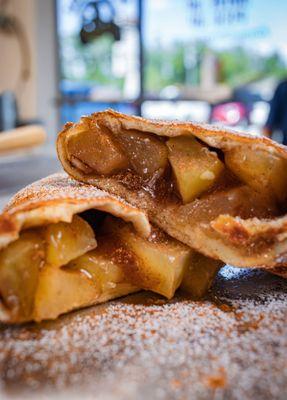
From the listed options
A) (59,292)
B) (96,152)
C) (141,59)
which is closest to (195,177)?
(96,152)

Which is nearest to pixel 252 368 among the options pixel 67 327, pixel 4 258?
pixel 67 327

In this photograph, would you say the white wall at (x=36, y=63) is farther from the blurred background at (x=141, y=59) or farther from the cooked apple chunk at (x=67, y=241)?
the cooked apple chunk at (x=67, y=241)

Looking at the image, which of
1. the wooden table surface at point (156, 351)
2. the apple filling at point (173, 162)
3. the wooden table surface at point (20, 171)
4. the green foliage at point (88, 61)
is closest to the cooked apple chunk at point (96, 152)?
the apple filling at point (173, 162)

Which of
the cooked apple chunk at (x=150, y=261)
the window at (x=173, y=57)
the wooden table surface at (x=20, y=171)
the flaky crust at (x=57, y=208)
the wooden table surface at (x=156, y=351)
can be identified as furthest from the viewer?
the window at (x=173, y=57)

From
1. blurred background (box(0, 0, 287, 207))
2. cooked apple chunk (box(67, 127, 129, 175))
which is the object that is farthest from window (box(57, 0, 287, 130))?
cooked apple chunk (box(67, 127, 129, 175))

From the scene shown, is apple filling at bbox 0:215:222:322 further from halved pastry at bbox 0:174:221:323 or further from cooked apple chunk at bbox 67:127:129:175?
cooked apple chunk at bbox 67:127:129:175

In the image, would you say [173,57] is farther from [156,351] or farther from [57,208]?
[156,351]
